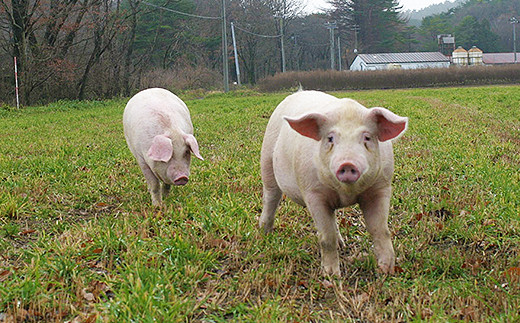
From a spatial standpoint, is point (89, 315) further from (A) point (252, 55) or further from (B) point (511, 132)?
(A) point (252, 55)

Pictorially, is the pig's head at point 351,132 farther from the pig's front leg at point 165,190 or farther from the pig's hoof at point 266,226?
the pig's front leg at point 165,190

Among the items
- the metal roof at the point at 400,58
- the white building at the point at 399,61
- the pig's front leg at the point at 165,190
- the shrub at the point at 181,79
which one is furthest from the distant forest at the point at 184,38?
the pig's front leg at the point at 165,190

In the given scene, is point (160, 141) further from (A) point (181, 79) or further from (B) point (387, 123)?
(A) point (181, 79)

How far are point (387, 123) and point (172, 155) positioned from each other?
2750 millimetres

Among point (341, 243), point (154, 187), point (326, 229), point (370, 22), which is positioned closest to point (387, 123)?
point (326, 229)

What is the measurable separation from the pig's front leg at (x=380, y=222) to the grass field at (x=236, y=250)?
0.12m

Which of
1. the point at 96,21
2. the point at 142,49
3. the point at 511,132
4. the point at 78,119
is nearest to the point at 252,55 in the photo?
the point at 142,49

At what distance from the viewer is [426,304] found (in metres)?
2.88

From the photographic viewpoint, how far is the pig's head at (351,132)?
2.87 metres

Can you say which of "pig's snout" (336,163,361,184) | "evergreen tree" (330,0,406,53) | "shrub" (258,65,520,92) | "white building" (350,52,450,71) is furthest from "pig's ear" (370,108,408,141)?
"evergreen tree" (330,0,406,53)

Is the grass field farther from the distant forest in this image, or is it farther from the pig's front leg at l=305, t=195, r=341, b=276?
the distant forest

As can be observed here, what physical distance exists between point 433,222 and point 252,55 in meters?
54.6

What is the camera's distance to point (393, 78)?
40438 millimetres

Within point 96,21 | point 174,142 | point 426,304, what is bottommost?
point 426,304
